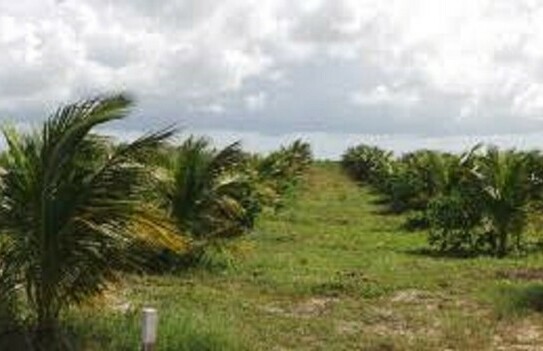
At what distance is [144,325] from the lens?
28.8 ft

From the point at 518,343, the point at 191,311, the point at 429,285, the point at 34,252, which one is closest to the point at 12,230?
the point at 34,252

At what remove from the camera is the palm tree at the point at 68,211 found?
10180 mm

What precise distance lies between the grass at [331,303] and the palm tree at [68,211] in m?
0.60

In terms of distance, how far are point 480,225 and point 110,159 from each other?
13.9m

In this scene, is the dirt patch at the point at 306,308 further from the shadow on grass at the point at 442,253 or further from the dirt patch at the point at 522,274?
the shadow on grass at the point at 442,253

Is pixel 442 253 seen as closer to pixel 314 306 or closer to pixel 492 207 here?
pixel 492 207

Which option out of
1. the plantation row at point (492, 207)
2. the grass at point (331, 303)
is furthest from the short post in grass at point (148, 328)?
the plantation row at point (492, 207)

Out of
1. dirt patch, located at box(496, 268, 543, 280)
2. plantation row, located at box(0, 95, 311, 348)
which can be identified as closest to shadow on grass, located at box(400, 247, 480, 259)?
dirt patch, located at box(496, 268, 543, 280)

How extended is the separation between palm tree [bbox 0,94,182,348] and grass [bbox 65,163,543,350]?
1.98ft

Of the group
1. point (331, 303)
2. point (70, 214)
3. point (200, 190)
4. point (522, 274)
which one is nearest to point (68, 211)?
point (70, 214)

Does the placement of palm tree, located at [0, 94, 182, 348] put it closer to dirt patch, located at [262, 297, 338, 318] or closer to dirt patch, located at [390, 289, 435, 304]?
dirt patch, located at [262, 297, 338, 318]

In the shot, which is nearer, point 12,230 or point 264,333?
point 12,230

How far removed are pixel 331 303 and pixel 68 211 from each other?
5705 mm

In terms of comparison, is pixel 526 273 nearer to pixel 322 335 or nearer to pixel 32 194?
pixel 322 335
